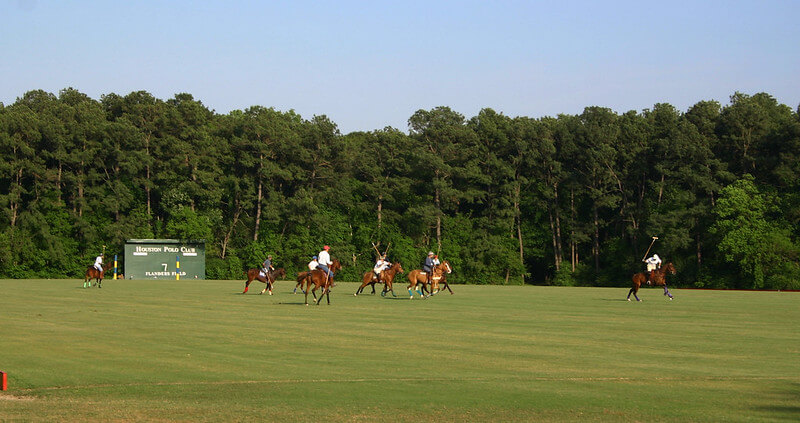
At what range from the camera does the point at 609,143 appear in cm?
8200

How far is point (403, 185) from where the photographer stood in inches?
3351

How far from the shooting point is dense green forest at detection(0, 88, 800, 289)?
7581cm

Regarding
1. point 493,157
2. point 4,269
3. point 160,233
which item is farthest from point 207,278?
point 493,157

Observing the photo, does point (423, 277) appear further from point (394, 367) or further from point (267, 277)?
point (394, 367)

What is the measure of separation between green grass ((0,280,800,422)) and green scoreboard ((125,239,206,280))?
155 ft

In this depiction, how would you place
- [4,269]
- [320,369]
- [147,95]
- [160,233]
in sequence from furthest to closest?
[147,95] → [160,233] → [4,269] → [320,369]

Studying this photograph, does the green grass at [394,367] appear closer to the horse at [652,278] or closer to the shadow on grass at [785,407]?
the shadow on grass at [785,407]

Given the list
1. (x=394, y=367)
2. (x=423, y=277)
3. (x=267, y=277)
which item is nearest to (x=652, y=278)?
(x=423, y=277)

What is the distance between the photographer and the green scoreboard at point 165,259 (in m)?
73.9

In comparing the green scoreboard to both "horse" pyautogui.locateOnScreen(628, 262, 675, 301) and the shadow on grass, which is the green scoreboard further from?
the shadow on grass

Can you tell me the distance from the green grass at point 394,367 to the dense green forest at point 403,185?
1994 inches

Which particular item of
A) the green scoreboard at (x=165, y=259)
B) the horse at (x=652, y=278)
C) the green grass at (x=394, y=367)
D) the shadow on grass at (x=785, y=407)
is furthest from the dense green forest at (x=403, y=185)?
the shadow on grass at (x=785, y=407)

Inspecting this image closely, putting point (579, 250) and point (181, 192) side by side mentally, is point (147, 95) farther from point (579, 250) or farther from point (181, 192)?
point (579, 250)

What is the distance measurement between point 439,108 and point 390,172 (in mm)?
7595
